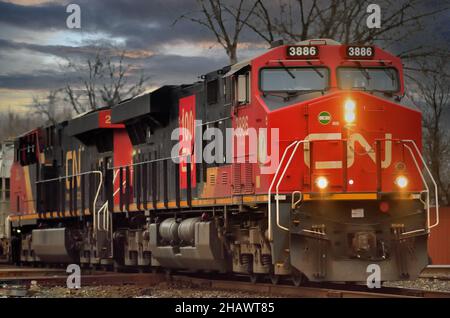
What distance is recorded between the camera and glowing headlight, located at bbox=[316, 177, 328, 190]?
45.0 feet

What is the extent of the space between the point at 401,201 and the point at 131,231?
837 cm

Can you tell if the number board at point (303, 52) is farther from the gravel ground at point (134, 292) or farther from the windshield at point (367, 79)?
the gravel ground at point (134, 292)

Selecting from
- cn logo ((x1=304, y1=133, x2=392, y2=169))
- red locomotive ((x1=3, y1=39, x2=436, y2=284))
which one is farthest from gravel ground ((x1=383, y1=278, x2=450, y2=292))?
cn logo ((x1=304, y1=133, x2=392, y2=169))

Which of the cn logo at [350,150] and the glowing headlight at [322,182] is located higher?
the cn logo at [350,150]

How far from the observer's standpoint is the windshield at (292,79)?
46.7ft

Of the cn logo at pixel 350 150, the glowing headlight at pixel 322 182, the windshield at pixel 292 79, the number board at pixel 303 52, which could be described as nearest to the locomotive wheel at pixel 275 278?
the glowing headlight at pixel 322 182

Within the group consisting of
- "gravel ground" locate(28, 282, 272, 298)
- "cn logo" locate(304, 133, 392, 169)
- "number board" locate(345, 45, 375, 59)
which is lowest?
"gravel ground" locate(28, 282, 272, 298)

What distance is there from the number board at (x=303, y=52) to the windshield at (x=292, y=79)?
8.6 inches

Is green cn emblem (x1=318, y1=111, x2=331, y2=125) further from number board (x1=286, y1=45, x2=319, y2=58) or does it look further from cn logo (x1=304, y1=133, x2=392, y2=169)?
number board (x1=286, y1=45, x2=319, y2=58)

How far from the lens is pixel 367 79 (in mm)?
14430

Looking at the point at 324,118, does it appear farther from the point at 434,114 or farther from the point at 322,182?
the point at 434,114

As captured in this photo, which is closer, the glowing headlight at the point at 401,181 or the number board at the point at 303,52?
the glowing headlight at the point at 401,181

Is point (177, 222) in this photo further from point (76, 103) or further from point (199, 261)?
point (76, 103)

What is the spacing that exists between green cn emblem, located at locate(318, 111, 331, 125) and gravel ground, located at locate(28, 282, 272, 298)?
2973 mm
